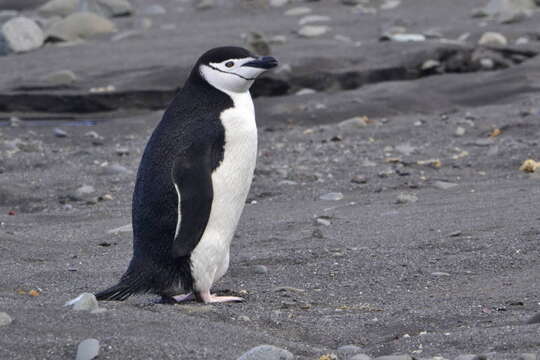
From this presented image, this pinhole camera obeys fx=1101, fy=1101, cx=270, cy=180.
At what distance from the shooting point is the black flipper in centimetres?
413

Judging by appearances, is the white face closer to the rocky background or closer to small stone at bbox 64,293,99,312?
the rocky background

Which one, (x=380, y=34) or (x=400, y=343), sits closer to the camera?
(x=400, y=343)

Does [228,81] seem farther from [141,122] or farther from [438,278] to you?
[141,122]

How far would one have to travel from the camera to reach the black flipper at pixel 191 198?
4129 mm

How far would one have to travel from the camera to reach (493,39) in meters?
11.2

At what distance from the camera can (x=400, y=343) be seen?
11.1ft

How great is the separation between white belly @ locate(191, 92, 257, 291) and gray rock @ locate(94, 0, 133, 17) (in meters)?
11.1

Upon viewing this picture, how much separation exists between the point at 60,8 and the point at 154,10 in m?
1.44

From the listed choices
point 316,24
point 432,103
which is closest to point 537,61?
point 432,103

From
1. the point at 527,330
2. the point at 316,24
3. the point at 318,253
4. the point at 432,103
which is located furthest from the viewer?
the point at 316,24

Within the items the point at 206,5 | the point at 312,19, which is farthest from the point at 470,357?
the point at 206,5

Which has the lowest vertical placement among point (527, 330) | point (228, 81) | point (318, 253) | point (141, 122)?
point (141, 122)

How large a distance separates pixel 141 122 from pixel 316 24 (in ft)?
12.7

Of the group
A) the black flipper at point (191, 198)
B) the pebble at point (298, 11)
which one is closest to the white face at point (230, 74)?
the black flipper at point (191, 198)
